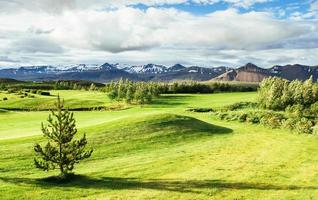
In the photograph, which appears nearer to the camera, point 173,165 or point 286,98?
point 173,165

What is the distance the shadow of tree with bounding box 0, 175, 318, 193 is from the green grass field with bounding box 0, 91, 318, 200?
71 mm

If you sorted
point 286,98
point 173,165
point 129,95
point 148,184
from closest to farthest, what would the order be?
point 148,184, point 173,165, point 286,98, point 129,95

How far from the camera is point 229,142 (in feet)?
172

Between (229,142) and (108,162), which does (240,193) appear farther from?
(229,142)

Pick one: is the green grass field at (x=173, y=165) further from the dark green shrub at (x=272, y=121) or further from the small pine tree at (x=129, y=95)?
the small pine tree at (x=129, y=95)

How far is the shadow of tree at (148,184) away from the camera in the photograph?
3067 cm

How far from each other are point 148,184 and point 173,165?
7149 mm

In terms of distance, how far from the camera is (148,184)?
31734mm

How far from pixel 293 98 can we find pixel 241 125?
4475 cm

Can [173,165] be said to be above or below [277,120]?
below

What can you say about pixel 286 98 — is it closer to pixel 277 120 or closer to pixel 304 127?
pixel 277 120

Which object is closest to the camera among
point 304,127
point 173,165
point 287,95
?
point 173,165

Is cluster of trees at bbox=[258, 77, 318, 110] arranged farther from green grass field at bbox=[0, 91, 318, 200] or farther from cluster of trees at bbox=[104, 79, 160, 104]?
green grass field at bbox=[0, 91, 318, 200]

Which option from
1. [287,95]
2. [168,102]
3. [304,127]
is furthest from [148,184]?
[168,102]
